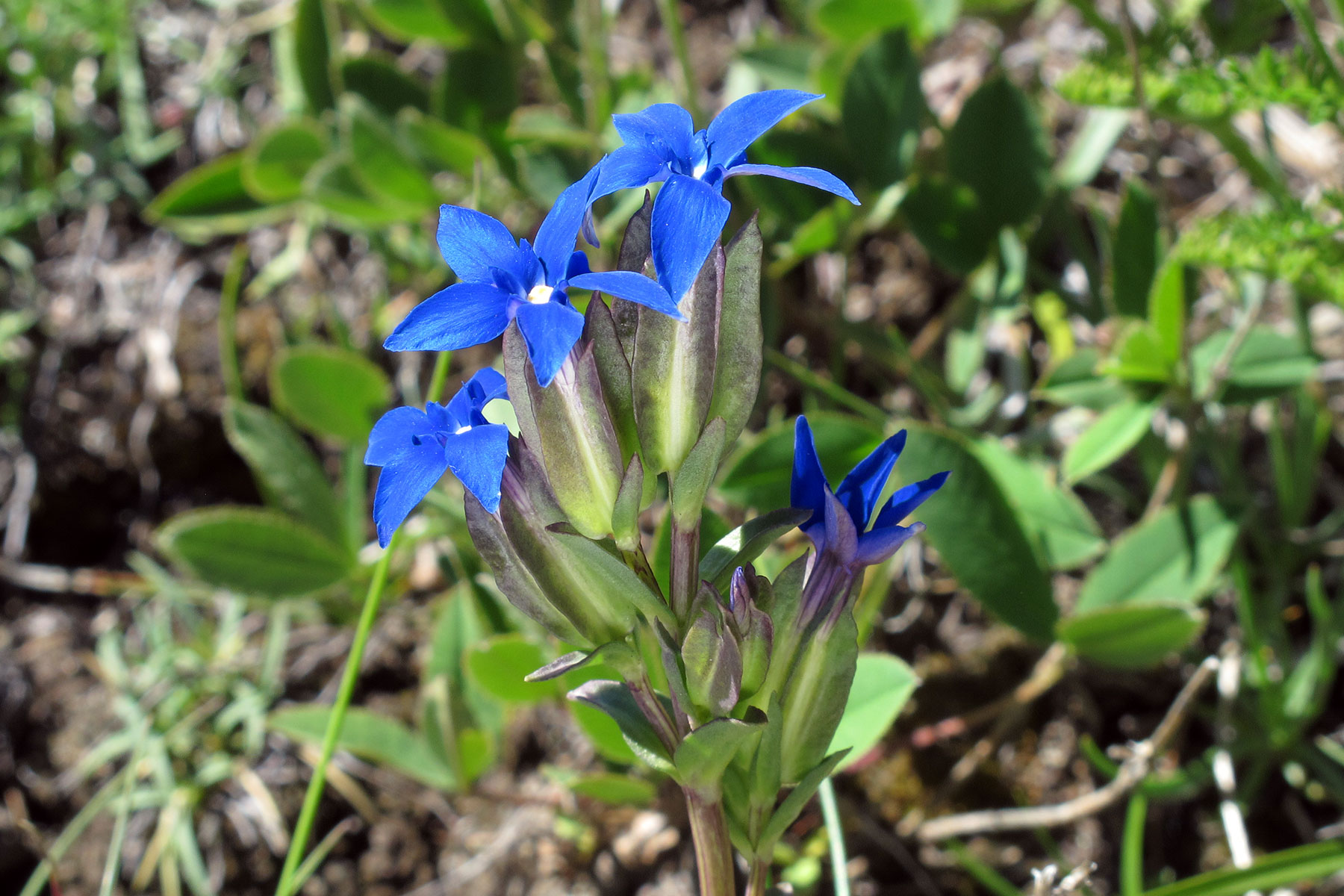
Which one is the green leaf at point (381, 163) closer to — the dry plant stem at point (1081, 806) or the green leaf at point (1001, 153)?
the green leaf at point (1001, 153)

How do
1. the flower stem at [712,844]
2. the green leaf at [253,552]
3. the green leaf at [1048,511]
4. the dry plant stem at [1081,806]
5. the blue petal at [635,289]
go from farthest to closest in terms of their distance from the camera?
the green leaf at [253,552] → the green leaf at [1048,511] → the dry plant stem at [1081,806] → the flower stem at [712,844] → the blue petal at [635,289]

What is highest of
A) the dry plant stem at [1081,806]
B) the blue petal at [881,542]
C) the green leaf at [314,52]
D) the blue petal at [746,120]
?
the green leaf at [314,52]

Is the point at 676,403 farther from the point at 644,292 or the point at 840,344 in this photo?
the point at 840,344

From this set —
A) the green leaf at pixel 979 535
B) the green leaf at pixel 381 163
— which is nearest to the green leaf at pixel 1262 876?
the green leaf at pixel 979 535

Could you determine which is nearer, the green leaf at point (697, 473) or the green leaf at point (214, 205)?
the green leaf at point (697, 473)

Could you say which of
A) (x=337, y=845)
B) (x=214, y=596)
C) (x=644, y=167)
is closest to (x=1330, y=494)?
(x=644, y=167)

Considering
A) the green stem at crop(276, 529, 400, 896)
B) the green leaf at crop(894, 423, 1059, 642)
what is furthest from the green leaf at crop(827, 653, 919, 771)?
the green stem at crop(276, 529, 400, 896)
